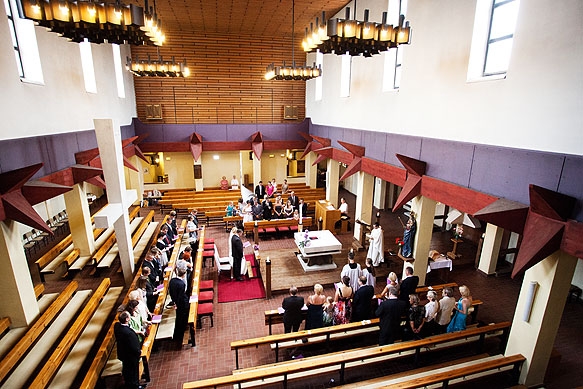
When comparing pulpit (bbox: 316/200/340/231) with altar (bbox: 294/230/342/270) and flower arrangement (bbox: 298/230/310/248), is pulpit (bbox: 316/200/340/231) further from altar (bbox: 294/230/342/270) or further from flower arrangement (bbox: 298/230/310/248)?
flower arrangement (bbox: 298/230/310/248)

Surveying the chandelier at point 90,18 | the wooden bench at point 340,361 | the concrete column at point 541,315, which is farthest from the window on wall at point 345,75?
the wooden bench at point 340,361

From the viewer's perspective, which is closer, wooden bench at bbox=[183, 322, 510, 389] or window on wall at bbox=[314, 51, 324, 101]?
wooden bench at bbox=[183, 322, 510, 389]

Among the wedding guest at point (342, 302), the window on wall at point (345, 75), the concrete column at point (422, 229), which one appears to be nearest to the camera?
the wedding guest at point (342, 302)

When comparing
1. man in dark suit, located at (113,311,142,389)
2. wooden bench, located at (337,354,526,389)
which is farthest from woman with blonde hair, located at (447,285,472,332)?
man in dark suit, located at (113,311,142,389)

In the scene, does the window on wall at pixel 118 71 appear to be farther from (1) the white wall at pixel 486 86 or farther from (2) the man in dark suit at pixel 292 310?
(2) the man in dark suit at pixel 292 310

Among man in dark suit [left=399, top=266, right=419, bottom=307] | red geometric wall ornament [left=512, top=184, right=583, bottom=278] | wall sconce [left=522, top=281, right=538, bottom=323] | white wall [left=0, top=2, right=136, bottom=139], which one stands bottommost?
man in dark suit [left=399, top=266, right=419, bottom=307]

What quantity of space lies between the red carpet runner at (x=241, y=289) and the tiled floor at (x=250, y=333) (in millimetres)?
252

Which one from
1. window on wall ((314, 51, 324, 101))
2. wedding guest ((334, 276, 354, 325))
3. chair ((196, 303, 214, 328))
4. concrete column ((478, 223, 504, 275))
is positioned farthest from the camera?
window on wall ((314, 51, 324, 101))

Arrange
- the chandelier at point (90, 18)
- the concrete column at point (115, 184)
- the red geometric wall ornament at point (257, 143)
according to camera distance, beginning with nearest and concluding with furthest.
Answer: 1. the chandelier at point (90, 18)
2. the concrete column at point (115, 184)
3. the red geometric wall ornament at point (257, 143)

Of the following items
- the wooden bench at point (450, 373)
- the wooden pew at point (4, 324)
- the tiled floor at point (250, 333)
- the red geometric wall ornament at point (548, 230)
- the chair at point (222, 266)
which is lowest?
the tiled floor at point (250, 333)

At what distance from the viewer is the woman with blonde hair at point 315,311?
636 cm

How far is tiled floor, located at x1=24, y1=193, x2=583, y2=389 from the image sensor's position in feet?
19.8

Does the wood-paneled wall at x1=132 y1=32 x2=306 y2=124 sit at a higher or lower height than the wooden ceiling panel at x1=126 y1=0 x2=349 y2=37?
lower

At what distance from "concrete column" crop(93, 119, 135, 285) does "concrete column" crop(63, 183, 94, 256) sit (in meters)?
1.60
